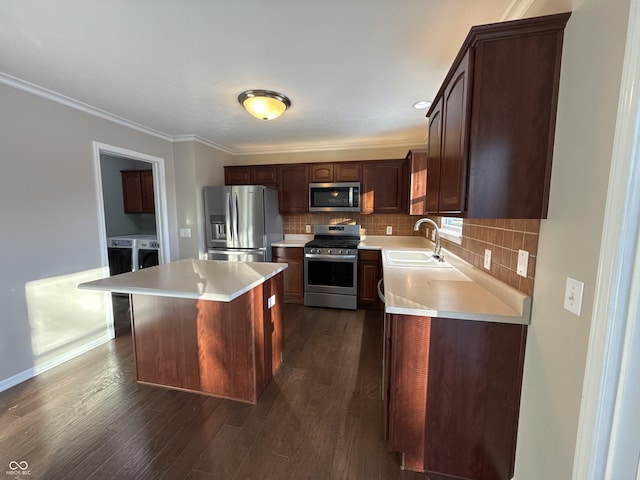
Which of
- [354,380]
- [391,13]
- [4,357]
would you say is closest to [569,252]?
[391,13]

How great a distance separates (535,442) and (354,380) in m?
1.21

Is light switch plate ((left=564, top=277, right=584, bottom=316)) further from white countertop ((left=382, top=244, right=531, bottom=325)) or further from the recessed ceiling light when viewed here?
the recessed ceiling light

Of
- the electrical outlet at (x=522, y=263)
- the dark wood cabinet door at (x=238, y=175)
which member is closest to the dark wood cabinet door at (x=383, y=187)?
the dark wood cabinet door at (x=238, y=175)

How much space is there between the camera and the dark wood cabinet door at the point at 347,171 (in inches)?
149

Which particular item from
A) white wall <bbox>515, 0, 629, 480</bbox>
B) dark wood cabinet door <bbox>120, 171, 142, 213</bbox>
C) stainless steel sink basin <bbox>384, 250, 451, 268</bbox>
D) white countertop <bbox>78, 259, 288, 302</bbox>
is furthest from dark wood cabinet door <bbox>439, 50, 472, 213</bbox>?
dark wood cabinet door <bbox>120, 171, 142, 213</bbox>

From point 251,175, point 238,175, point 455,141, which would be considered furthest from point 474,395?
point 238,175

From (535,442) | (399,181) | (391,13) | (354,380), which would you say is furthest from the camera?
(399,181)

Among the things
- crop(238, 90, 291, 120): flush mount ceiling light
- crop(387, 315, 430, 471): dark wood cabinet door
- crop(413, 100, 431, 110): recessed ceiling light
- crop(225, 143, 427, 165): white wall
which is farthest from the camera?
crop(225, 143, 427, 165): white wall

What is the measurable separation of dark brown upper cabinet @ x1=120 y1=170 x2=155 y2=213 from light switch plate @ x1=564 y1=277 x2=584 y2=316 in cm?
524

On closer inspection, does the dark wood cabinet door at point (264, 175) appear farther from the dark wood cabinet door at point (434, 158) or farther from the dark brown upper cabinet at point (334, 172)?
the dark wood cabinet door at point (434, 158)

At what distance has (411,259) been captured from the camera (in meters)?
2.78

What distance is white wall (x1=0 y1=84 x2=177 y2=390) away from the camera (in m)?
2.03

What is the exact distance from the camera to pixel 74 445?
5.00 ft

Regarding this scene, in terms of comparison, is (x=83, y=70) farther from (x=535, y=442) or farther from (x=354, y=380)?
(x=535, y=442)
